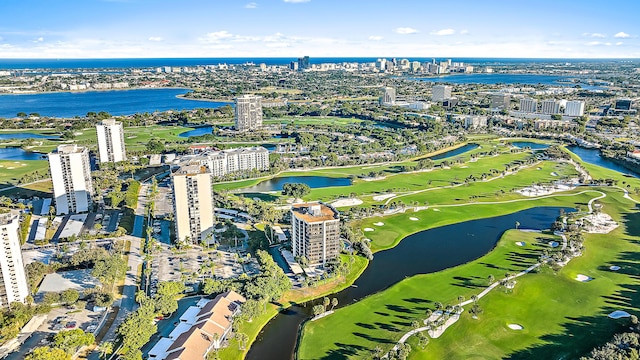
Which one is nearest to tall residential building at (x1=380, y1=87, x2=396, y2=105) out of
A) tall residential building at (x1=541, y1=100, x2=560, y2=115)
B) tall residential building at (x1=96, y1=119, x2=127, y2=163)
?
tall residential building at (x1=541, y1=100, x2=560, y2=115)

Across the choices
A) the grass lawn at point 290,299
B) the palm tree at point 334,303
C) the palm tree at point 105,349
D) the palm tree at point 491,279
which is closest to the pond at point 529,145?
the palm tree at point 491,279

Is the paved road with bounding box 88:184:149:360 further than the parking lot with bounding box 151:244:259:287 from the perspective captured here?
No

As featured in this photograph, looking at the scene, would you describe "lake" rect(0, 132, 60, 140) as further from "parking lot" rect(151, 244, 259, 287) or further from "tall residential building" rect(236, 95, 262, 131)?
"parking lot" rect(151, 244, 259, 287)

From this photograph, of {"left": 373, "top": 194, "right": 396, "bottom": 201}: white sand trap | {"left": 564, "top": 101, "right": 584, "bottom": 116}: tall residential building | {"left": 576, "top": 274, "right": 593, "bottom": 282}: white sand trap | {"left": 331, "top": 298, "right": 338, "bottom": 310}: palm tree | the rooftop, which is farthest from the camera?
{"left": 564, "top": 101, "right": 584, "bottom": 116}: tall residential building

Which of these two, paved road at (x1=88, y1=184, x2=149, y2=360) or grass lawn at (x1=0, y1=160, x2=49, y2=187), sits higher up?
grass lawn at (x1=0, y1=160, x2=49, y2=187)

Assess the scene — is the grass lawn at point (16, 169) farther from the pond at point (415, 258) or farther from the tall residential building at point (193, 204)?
the pond at point (415, 258)

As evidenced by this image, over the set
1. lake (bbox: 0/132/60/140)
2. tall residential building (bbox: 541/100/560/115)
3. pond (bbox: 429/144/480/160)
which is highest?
tall residential building (bbox: 541/100/560/115)

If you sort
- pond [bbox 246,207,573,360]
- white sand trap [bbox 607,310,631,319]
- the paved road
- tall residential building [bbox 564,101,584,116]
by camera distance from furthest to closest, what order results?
tall residential building [bbox 564,101,584,116], white sand trap [bbox 607,310,631,319], pond [bbox 246,207,573,360], the paved road
